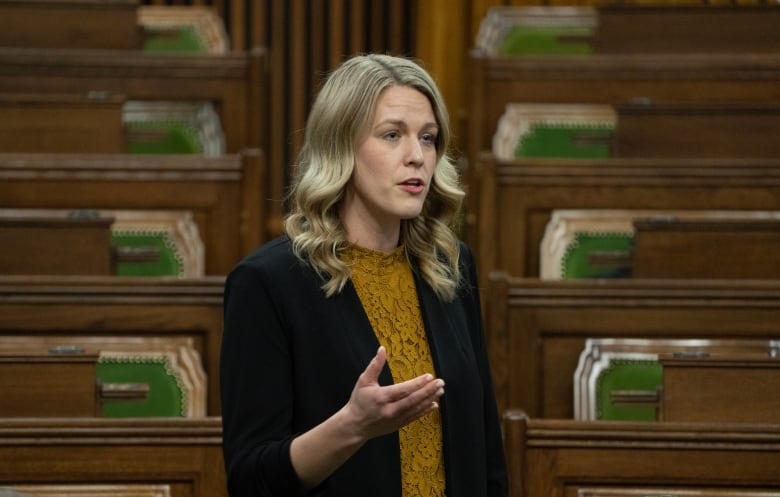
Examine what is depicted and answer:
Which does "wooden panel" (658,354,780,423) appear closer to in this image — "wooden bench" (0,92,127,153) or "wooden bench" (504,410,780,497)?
"wooden bench" (504,410,780,497)

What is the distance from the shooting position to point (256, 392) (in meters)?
0.65

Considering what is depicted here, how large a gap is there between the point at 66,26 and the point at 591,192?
802mm

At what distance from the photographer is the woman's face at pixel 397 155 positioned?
27.0 inches

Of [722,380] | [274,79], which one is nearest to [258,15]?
[274,79]

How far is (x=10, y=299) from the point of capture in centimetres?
125

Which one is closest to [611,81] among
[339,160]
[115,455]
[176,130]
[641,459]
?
[176,130]

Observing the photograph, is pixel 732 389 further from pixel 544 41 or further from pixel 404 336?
pixel 544 41

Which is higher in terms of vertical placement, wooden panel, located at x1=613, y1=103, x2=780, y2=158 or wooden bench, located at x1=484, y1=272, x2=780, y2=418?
wooden panel, located at x1=613, y1=103, x2=780, y2=158

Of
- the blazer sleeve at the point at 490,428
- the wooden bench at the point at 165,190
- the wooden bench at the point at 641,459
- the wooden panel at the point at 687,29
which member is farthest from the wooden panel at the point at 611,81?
the blazer sleeve at the point at 490,428

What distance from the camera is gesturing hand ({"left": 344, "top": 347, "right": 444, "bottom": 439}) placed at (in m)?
0.59

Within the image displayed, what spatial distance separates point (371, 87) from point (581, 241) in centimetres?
79

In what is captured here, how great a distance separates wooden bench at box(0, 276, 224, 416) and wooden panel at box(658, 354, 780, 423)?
1.34 feet

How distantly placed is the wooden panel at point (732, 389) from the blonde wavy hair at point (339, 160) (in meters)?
0.44

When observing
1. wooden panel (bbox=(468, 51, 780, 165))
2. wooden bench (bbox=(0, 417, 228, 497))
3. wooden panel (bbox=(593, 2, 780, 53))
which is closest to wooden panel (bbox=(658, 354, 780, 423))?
wooden bench (bbox=(0, 417, 228, 497))
